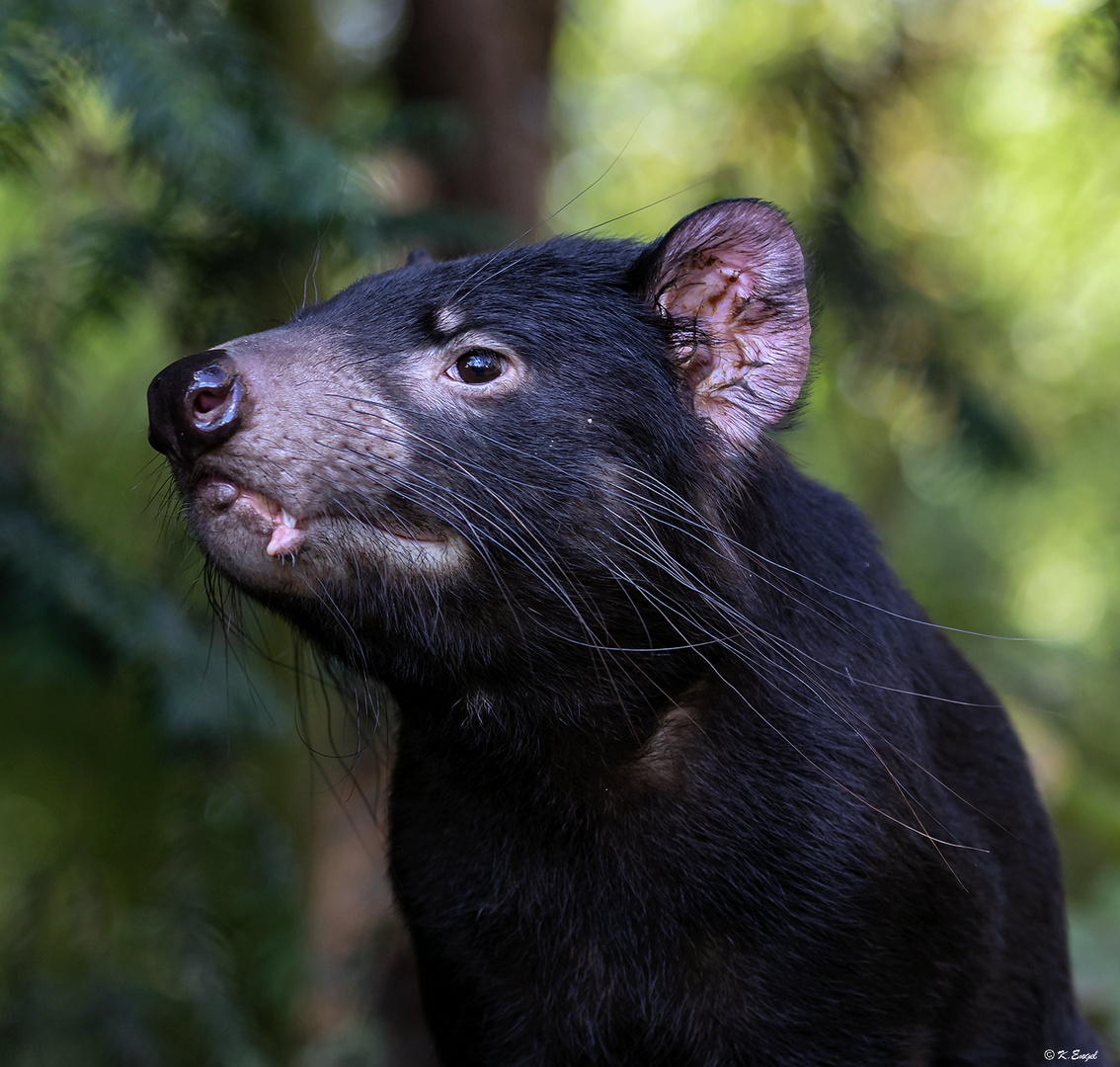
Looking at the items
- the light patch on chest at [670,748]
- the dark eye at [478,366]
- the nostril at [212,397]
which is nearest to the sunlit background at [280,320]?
the nostril at [212,397]

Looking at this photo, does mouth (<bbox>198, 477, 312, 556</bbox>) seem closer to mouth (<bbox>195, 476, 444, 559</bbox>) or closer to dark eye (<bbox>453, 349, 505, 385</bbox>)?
mouth (<bbox>195, 476, 444, 559</bbox>)

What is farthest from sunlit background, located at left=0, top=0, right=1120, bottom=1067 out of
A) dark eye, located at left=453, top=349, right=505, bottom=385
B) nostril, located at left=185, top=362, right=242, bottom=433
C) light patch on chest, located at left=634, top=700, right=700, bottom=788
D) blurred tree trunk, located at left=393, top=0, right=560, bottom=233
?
light patch on chest, located at left=634, top=700, right=700, bottom=788

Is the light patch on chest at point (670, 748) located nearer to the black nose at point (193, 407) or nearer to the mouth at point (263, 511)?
the mouth at point (263, 511)

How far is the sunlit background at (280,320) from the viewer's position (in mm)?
2916

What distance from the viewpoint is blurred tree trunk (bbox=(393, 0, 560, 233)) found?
4820 mm

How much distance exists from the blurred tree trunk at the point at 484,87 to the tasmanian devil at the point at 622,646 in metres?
2.72

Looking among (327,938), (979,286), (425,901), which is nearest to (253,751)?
(327,938)

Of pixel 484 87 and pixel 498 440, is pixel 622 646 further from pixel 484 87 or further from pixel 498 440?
pixel 484 87

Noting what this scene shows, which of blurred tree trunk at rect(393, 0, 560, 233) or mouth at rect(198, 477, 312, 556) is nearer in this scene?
mouth at rect(198, 477, 312, 556)

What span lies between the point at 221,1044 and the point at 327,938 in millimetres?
1695

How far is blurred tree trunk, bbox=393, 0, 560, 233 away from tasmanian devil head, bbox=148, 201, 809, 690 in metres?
2.76

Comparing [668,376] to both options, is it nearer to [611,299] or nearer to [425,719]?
[611,299]

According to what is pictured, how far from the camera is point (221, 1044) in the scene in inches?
133

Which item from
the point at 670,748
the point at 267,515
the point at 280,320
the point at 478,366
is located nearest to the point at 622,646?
the point at 670,748
